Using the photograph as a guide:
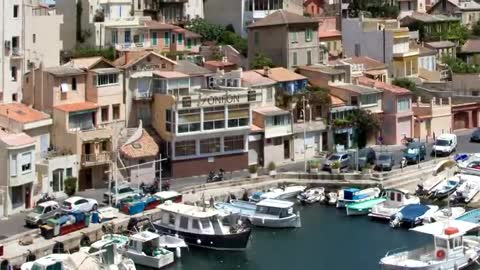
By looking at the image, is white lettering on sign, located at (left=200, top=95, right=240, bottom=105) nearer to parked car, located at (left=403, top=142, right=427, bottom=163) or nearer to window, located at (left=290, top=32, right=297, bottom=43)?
parked car, located at (left=403, top=142, right=427, bottom=163)

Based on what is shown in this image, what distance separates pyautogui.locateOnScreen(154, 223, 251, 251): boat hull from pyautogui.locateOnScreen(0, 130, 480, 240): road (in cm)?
587

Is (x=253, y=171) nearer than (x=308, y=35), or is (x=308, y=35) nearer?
(x=253, y=171)

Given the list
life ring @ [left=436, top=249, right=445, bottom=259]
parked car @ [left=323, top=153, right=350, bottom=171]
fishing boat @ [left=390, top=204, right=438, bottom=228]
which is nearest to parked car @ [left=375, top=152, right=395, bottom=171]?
parked car @ [left=323, top=153, right=350, bottom=171]

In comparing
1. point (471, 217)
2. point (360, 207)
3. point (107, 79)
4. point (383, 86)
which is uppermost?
point (107, 79)

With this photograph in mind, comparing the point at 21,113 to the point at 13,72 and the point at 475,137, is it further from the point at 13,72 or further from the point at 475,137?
the point at 475,137

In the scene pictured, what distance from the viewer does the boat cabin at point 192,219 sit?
121 ft

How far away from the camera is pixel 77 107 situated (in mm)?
44312

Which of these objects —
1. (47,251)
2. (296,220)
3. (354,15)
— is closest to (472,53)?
(354,15)

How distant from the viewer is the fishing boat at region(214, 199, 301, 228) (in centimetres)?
4009

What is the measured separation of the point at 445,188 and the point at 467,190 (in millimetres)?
1056

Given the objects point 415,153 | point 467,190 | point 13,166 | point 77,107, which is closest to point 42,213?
point 13,166

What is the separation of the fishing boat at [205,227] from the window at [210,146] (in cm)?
849

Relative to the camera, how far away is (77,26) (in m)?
59.8

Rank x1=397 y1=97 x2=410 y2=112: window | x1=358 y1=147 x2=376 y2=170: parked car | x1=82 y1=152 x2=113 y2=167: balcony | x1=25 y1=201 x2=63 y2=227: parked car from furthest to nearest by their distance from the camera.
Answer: x1=397 y1=97 x2=410 y2=112: window, x1=358 y1=147 x2=376 y2=170: parked car, x1=82 y1=152 x2=113 y2=167: balcony, x1=25 y1=201 x2=63 y2=227: parked car
